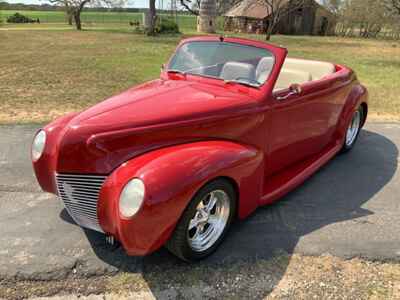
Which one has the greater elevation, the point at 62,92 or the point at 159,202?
the point at 159,202

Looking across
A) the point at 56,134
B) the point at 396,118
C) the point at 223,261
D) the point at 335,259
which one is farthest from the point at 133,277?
the point at 396,118

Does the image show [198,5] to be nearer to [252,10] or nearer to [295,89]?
[252,10]

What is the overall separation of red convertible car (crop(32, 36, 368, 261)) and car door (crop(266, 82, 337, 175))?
0.04 ft

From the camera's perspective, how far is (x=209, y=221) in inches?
114

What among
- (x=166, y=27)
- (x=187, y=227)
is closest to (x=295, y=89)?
(x=187, y=227)

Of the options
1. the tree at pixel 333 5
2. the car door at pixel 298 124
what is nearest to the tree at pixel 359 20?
the tree at pixel 333 5

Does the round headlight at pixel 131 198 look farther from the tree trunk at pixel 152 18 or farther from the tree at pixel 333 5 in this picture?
the tree at pixel 333 5

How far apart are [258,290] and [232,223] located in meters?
0.71

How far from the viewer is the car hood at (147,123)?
2.61 metres

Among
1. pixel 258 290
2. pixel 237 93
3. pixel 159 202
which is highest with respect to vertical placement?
pixel 237 93

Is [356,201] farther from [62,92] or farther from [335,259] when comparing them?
[62,92]

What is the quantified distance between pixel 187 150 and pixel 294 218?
1387mm

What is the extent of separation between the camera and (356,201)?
3.79 metres

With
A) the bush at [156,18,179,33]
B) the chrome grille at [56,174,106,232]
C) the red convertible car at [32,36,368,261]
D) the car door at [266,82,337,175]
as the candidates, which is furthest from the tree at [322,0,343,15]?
the chrome grille at [56,174,106,232]
